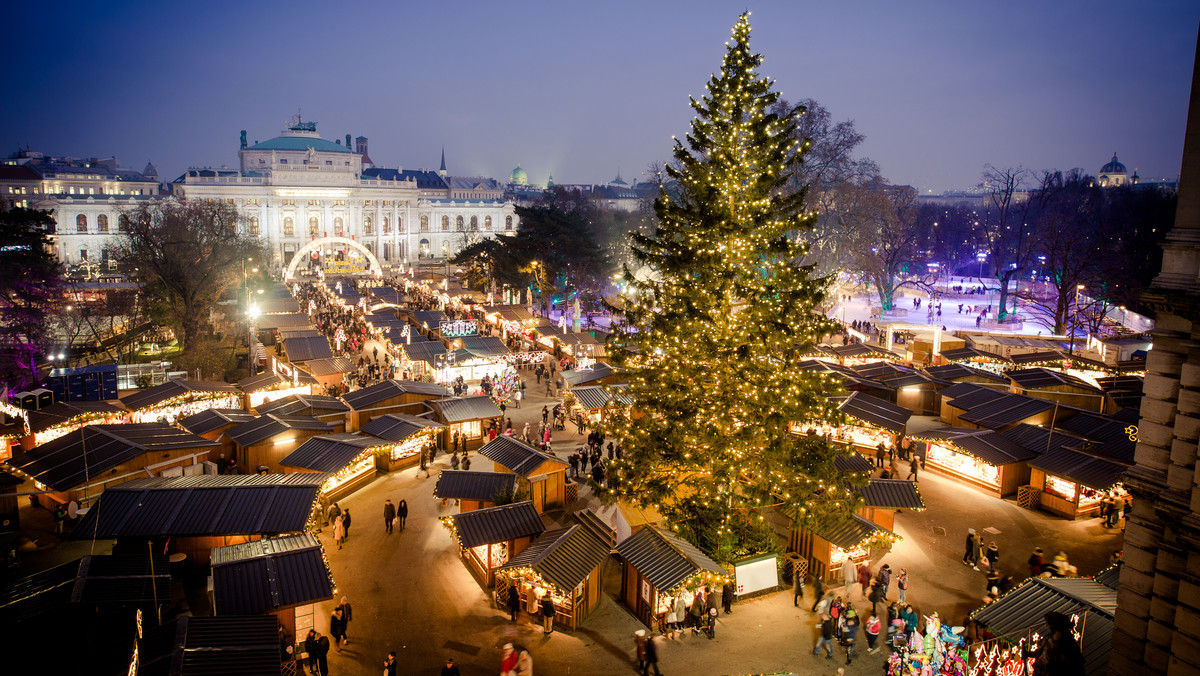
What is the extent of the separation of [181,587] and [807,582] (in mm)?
11500

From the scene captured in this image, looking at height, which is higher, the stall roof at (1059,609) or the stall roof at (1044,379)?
the stall roof at (1044,379)

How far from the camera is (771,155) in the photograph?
1242cm

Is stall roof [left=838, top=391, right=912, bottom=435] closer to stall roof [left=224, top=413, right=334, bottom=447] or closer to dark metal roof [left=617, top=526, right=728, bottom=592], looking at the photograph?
dark metal roof [left=617, top=526, right=728, bottom=592]

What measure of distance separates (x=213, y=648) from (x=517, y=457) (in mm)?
8146

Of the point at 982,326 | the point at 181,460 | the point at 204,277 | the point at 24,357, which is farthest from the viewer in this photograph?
the point at 982,326

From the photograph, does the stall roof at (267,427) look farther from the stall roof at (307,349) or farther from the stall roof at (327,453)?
the stall roof at (307,349)

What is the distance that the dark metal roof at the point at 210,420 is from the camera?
1814 centimetres

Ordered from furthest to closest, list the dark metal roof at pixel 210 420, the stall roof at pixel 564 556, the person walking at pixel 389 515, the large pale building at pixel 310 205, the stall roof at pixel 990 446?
the large pale building at pixel 310 205, the dark metal roof at pixel 210 420, the stall roof at pixel 990 446, the person walking at pixel 389 515, the stall roof at pixel 564 556

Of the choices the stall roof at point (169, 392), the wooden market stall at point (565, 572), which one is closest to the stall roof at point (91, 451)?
the stall roof at point (169, 392)

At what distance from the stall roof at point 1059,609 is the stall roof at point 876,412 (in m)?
8.51

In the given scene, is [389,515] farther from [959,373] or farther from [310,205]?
[310,205]

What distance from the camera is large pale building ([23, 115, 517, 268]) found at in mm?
71000

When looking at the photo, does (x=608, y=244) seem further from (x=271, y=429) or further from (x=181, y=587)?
(x=181, y=587)

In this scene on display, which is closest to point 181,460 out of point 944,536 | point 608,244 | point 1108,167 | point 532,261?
point 944,536
